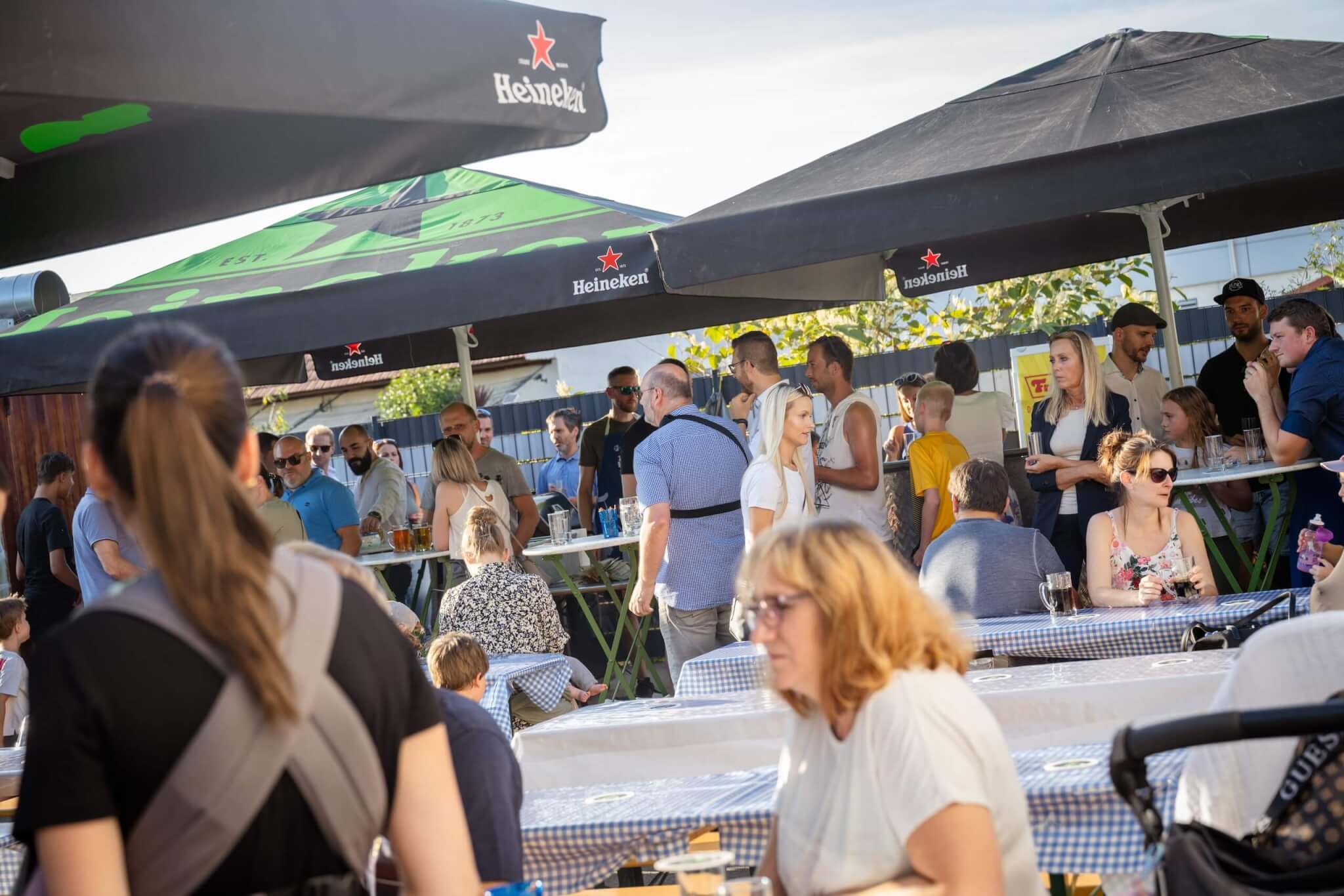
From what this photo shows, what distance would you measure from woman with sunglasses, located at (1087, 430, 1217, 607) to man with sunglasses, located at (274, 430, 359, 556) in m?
5.01

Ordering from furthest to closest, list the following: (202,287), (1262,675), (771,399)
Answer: (202,287)
(771,399)
(1262,675)

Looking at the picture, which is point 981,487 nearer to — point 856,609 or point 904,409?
point 856,609

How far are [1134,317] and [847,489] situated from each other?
74.9 inches

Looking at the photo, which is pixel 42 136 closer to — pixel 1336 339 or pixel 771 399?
pixel 771 399

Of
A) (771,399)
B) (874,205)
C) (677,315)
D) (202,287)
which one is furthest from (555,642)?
(677,315)

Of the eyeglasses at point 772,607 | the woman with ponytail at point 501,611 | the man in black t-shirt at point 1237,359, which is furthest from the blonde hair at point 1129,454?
the eyeglasses at point 772,607

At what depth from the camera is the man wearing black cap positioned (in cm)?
Result: 719

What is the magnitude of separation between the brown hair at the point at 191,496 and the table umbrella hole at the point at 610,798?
1660 millimetres

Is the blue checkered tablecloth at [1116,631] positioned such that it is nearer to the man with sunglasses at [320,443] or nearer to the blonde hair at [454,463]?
the blonde hair at [454,463]

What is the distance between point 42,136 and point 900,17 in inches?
587

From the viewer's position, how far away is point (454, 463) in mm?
7738

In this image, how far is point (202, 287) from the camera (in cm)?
756

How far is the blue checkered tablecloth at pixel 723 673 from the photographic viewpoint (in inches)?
182

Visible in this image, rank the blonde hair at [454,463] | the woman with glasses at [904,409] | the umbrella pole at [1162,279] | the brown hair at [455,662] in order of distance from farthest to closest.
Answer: the woman with glasses at [904,409] → the umbrella pole at [1162,279] → the blonde hair at [454,463] → the brown hair at [455,662]
